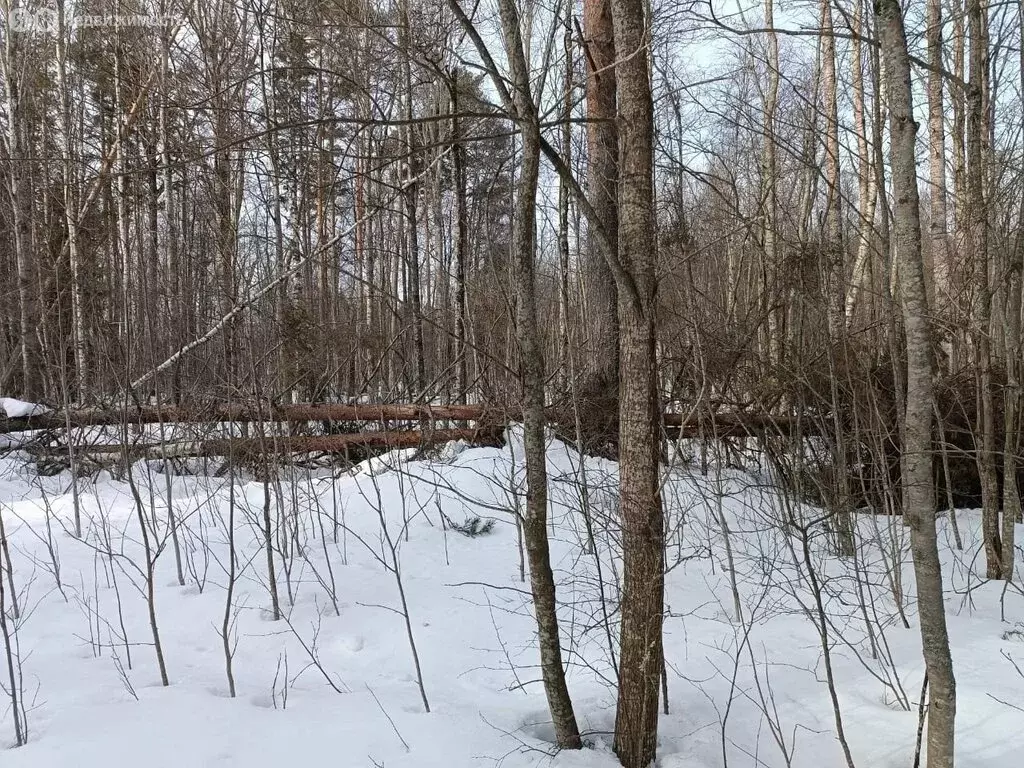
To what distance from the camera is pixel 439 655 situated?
3695 millimetres

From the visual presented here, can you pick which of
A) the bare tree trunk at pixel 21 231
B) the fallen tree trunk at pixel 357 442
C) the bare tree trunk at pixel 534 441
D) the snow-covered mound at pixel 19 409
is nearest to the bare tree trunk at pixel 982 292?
the bare tree trunk at pixel 534 441

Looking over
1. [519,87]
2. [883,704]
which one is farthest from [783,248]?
[519,87]

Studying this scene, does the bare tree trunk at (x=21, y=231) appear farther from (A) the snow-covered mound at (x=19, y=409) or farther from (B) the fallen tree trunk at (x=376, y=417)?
(B) the fallen tree trunk at (x=376, y=417)

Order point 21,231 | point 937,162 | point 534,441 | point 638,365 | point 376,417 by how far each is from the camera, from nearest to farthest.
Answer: point 638,365, point 534,441, point 376,417, point 937,162, point 21,231

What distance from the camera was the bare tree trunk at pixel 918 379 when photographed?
7.01 feet

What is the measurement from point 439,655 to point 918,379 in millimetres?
2839

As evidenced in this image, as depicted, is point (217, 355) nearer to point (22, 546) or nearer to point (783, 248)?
point (22, 546)

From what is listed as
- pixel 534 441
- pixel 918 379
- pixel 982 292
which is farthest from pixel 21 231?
pixel 982 292

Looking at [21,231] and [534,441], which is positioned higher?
[21,231]

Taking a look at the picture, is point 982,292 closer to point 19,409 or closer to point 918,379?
point 918,379

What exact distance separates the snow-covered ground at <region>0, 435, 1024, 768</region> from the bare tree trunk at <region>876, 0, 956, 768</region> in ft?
1.38

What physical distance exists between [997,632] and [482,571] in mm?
3297

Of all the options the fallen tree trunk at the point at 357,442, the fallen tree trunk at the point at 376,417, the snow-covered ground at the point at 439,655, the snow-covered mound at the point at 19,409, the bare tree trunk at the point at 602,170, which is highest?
the bare tree trunk at the point at 602,170

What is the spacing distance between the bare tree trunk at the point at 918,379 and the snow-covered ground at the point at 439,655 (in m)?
0.42
